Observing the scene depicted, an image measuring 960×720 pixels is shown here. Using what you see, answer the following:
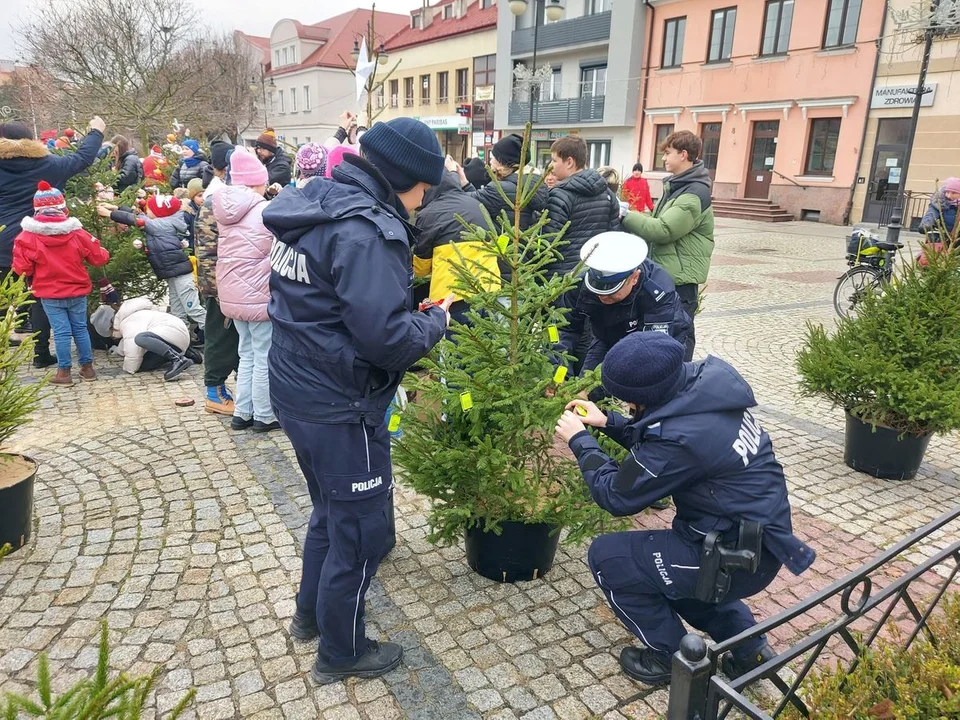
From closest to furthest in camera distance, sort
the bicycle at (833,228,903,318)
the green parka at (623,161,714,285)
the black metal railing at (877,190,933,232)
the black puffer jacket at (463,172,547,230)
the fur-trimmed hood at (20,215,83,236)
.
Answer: the green parka at (623,161,714,285) < the black puffer jacket at (463,172,547,230) < the fur-trimmed hood at (20,215,83,236) < the bicycle at (833,228,903,318) < the black metal railing at (877,190,933,232)

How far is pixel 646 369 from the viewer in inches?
99.0

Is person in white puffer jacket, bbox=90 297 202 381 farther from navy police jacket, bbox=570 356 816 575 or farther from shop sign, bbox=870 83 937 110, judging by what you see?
shop sign, bbox=870 83 937 110

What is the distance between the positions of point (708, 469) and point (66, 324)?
5.97m

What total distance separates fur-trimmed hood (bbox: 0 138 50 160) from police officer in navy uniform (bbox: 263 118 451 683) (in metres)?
5.07

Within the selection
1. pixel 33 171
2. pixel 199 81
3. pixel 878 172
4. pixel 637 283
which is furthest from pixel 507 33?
pixel 637 283

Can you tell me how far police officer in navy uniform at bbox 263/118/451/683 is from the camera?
7.79 ft

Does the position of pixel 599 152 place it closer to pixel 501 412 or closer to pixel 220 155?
pixel 220 155

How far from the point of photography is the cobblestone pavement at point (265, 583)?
283cm

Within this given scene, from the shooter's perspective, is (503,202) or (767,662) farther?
(503,202)

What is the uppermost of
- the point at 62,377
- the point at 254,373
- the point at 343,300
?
the point at 343,300

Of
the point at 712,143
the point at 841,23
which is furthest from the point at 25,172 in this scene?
the point at 712,143

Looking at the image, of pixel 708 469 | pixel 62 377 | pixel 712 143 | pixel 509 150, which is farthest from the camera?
pixel 712 143

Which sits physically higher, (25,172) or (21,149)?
(21,149)

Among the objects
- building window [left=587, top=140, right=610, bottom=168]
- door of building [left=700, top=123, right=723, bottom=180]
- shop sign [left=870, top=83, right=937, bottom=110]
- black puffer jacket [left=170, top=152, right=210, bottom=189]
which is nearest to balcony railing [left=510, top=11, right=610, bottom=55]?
building window [left=587, top=140, right=610, bottom=168]
